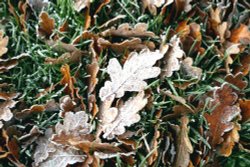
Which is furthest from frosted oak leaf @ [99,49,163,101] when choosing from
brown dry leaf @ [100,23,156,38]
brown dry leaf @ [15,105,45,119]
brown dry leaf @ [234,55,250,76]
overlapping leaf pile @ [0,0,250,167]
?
brown dry leaf @ [234,55,250,76]

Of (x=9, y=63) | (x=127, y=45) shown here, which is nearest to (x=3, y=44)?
(x=9, y=63)

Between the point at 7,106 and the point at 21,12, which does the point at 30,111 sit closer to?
the point at 7,106

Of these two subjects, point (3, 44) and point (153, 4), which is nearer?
point (3, 44)

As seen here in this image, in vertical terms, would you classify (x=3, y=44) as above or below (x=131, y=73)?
above

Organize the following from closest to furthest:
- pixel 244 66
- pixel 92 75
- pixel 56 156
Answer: pixel 56 156, pixel 92 75, pixel 244 66

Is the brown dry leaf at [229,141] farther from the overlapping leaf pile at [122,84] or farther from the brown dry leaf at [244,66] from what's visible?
the brown dry leaf at [244,66]

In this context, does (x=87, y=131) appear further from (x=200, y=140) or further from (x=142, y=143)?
(x=200, y=140)

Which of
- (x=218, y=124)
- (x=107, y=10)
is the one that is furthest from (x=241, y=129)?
(x=107, y=10)

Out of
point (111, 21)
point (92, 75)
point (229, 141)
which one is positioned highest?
point (111, 21)
